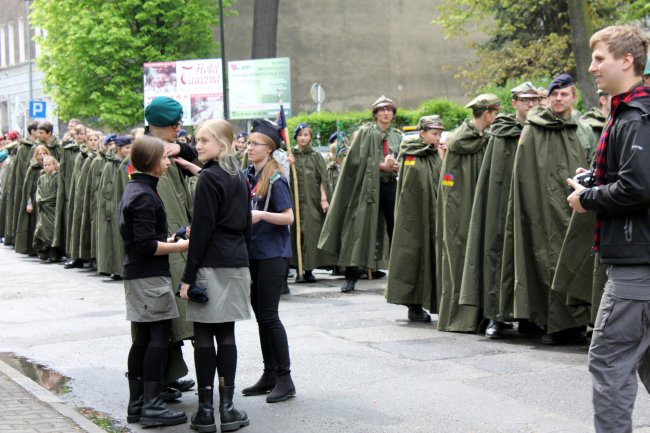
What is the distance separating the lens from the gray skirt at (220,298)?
633 cm

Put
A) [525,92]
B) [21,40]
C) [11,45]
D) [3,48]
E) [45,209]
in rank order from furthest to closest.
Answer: [3,48]
[11,45]
[21,40]
[45,209]
[525,92]

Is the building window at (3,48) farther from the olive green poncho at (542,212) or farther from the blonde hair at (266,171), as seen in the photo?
the blonde hair at (266,171)

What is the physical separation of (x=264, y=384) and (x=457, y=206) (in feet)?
10.3

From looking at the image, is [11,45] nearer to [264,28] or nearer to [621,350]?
[264,28]

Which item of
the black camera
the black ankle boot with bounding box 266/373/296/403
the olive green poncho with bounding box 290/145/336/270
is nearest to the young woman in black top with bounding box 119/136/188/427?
the black ankle boot with bounding box 266/373/296/403

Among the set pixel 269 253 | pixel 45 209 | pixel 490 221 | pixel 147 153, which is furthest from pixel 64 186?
pixel 147 153

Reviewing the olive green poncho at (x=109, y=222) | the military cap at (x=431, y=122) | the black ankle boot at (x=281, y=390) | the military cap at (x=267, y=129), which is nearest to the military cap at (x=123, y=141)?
the olive green poncho at (x=109, y=222)

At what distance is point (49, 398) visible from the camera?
24.5ft

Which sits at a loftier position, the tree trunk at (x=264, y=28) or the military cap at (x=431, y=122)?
the tree trunk at (x=264, y=28)

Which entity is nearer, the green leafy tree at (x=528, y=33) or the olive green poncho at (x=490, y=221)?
the olive green poncho at (x=490, y=221)

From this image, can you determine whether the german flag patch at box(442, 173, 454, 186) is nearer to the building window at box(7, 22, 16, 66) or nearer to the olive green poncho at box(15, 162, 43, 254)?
the olive green poncho at box(15, 162, 43, 254)

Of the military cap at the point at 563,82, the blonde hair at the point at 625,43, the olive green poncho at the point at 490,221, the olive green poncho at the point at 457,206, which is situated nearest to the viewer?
the blonde hair at the point at 625,43

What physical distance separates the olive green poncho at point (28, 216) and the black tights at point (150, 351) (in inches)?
534

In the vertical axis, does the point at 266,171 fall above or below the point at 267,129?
below
